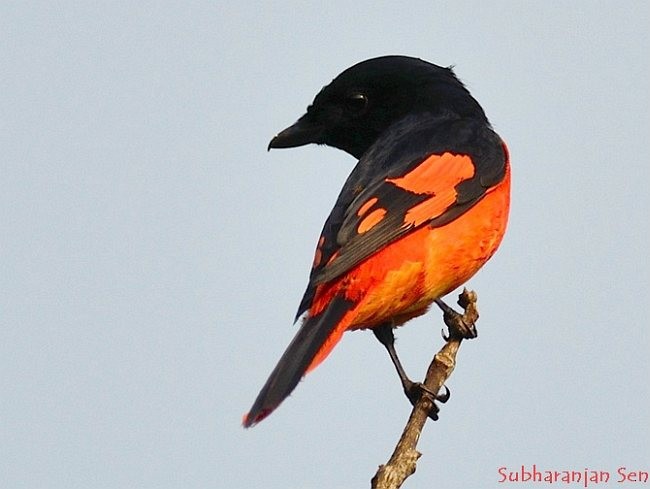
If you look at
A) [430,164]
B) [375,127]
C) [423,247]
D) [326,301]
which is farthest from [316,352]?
[375,127]

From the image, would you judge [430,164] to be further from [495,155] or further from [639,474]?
[639,474]

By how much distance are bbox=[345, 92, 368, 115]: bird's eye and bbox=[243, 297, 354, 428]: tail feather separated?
2318 millimetres

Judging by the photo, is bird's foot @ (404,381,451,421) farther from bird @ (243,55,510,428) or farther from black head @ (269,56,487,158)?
black head @ (269,56,487,158)

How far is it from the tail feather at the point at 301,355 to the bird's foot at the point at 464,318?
61 centimetres

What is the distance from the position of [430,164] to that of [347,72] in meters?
1.45

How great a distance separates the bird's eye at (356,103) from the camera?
7895 millimetres

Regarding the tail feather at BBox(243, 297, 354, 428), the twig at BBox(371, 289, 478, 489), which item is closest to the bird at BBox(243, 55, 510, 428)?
the tail feather at BBox(243, 297, 354, 428)

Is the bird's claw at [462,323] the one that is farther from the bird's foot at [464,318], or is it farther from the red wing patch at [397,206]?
the red wing patch at [397,206]

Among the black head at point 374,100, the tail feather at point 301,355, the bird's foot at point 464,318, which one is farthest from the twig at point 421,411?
the black head at point 374,100

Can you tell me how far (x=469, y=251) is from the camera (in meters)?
6.52

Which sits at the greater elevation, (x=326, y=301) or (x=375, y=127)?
(x=375, y=127)

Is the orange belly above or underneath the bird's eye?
underneath

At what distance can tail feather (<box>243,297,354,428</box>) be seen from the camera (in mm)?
5078

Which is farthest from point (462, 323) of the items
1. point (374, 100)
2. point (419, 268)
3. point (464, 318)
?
point (374, 100)
